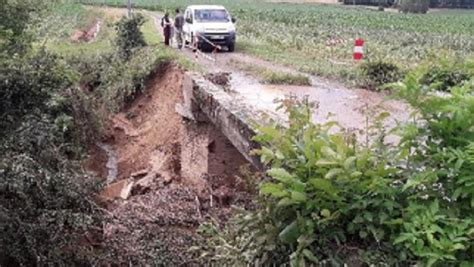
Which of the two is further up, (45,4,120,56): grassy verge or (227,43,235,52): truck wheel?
(227,43,235,52): truck wheel

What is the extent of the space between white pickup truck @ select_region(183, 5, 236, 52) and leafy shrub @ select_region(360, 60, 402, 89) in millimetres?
9169

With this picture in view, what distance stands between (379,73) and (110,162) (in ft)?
26.2

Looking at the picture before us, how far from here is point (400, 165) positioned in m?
5.70

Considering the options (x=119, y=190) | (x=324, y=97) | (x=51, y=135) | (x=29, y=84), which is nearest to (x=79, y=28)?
(x=29, y=84)

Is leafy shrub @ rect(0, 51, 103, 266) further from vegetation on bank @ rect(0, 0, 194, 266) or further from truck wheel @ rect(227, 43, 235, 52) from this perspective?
truck wheel @ rect(227, 43, 235, 52)

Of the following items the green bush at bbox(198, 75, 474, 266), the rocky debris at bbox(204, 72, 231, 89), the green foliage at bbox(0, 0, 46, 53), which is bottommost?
the rocky debris at bbox(204, 72, 231, 89)

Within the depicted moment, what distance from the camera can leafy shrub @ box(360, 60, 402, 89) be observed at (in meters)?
17.8

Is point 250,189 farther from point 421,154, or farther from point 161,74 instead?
point 161,74

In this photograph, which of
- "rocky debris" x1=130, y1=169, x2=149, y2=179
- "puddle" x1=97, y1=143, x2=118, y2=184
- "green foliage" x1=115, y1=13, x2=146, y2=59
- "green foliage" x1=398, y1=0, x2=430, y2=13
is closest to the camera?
"rocky debris" x1=130, y1=169, x2=149, y2=179

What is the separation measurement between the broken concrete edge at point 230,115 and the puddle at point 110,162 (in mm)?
4100

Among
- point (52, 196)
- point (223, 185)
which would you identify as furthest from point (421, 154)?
point (223, 185)

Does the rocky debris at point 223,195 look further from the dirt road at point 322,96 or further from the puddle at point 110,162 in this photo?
the puddle at point 110,162

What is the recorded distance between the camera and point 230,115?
1057 cm

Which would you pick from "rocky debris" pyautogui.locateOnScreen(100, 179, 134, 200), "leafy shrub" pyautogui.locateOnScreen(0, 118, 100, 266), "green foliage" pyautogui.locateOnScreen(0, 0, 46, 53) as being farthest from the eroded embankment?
"green foliage" pyautogui.locateOnScreen(0, 0, 46, 53)
